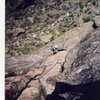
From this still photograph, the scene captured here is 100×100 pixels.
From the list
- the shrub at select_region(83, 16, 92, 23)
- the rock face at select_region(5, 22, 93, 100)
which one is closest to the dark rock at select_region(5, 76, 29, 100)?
the rock face at select_region(5, 22, 93, 100)

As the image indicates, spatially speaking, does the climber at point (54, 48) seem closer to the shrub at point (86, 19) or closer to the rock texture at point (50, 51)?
the rock texture at point (50, 51)

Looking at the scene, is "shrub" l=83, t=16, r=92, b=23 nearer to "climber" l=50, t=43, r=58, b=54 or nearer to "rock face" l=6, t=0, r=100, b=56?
"rock face" l=6, t=0, r=100, b=56

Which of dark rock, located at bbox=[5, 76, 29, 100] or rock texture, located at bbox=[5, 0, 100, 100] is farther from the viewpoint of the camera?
dark rock, located at bbox=[5, 76, 29, 100]

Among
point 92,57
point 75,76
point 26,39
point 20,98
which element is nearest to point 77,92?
point 75,76

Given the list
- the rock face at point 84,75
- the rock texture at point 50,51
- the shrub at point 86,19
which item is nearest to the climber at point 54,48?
the rock texture at point 50,51

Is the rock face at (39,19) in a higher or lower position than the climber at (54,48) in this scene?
higher

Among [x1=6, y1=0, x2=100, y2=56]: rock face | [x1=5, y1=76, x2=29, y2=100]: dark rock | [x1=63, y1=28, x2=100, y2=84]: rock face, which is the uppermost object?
[x1=6, y1=0, x2=100, y2=56]: rock face

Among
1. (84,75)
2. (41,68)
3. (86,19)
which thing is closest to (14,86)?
(41,68)

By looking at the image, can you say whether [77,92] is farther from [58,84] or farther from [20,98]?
[20,98]

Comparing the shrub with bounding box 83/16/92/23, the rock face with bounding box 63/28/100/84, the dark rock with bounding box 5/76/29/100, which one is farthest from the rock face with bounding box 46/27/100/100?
the dark rock with bounding box 5/76/29/100

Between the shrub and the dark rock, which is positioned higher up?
the shrub

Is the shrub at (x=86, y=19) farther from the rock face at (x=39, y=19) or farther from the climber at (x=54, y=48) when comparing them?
the climber at (x=54, y=48)

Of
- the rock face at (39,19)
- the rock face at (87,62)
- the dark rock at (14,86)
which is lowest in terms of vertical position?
the dark rock at (14,86)

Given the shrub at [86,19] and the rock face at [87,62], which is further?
the shrub at [86,19]
